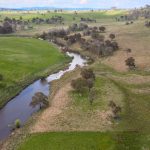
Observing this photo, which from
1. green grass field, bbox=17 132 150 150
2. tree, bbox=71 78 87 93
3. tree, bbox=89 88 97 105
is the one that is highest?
tree, bbox=71 78 87 93

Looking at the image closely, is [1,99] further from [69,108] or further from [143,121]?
[143,121]

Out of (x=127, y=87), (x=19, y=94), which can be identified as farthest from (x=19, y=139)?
(x=127, y=87)

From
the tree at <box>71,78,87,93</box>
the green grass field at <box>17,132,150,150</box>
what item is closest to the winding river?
the green grass field at <box>17,132,150,150</box>

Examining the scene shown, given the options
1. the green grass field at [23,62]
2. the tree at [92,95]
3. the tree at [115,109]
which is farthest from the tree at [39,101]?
the tree at [115,109]

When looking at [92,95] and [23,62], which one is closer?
[92,95]

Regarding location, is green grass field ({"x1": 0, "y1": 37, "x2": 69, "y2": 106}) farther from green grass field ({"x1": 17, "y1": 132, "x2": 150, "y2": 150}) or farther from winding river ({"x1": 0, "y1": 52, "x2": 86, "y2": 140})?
green grass field ({"x1": 17, "y1": 132, "x2": 150, "y2": 150})

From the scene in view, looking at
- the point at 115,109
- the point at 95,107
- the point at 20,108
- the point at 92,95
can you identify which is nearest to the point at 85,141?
the point at 115,109

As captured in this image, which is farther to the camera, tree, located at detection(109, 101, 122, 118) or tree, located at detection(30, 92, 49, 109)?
tree, located at detection(30, 92, 49, 109)

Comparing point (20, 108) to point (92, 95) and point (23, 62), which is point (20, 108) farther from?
point (23, 62)

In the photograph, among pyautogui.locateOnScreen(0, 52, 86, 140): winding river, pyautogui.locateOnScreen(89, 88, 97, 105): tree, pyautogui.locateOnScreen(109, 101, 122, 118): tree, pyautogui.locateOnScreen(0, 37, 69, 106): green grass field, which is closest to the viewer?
pyautogui.locateOnScreen(109, 101, 122, 118): tree
